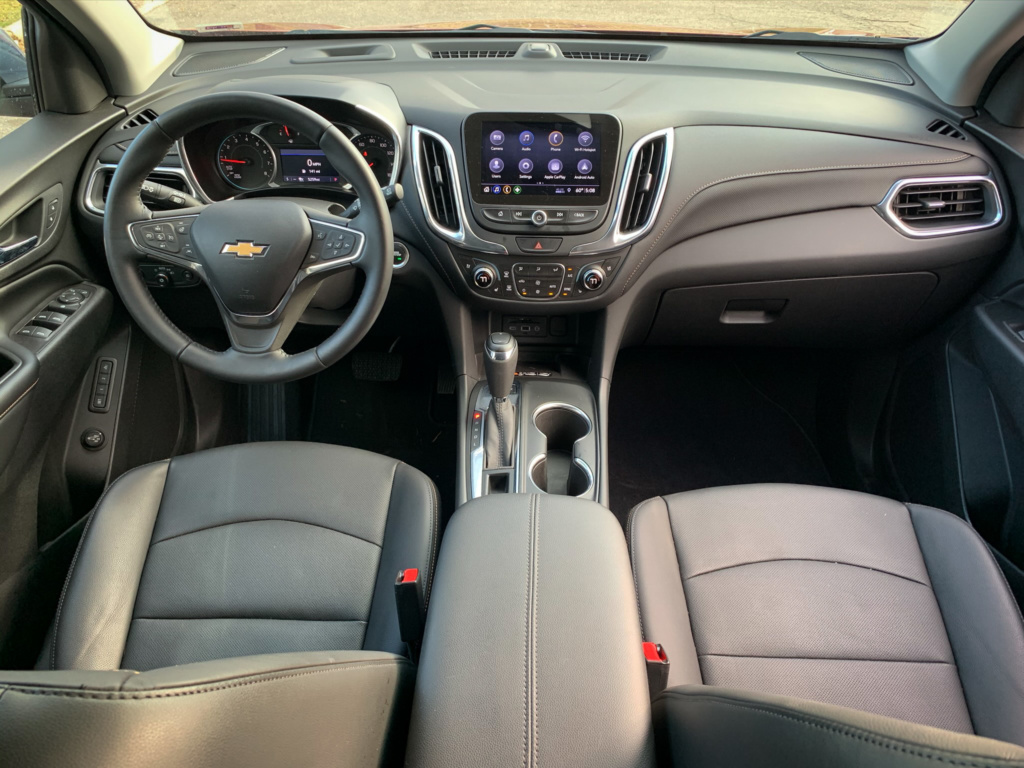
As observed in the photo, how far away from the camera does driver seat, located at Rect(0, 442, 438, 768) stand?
608 mm

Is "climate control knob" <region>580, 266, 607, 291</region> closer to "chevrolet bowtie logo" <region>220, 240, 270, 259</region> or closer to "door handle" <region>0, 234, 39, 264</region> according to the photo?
"chevrolet bowtie logo" <region>220, 240, 270, 259</region>

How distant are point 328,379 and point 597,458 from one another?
1127 mm

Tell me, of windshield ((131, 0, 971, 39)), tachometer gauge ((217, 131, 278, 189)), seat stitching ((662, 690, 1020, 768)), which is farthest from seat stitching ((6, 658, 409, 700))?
windshield ((131, 0, 971, 39))

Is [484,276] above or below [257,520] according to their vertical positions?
above

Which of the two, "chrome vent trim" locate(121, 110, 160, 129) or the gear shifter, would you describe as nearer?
the gear shifter

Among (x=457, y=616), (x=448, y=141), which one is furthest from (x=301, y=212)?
(x=457, y=616)

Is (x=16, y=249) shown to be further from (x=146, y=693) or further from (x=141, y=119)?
(x=146, y=693)

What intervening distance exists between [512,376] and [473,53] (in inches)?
36.2

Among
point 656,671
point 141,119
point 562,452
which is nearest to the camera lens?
point 656,671

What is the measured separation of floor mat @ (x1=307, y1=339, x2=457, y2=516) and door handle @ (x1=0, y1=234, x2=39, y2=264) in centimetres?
98

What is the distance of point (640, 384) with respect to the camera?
8.23 ft

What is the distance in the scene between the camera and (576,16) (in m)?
1.98

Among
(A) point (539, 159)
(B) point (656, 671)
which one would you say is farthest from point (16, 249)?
(B) point (656, 671)

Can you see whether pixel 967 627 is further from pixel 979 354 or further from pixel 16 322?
pixel 16 322
